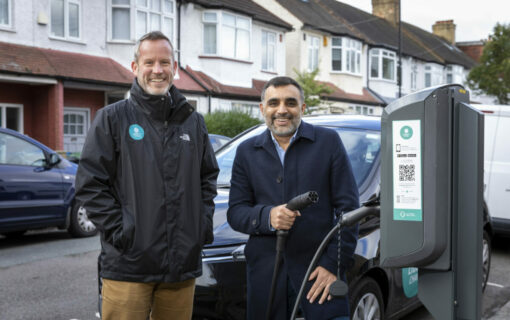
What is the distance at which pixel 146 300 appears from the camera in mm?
2783

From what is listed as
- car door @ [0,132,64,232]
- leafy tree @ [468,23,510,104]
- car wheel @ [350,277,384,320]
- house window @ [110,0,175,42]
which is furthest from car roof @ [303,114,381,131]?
leafy tree @ [468,23,510,104]

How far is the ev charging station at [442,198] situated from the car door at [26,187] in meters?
7.33

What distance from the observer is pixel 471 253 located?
190 cm

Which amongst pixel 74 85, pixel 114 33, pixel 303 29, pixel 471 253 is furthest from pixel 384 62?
pixel 471 253

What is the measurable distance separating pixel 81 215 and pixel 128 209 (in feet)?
22.5

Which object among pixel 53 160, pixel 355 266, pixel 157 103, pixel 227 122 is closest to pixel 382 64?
pixel 227 122

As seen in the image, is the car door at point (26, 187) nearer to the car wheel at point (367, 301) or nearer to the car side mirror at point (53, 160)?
the car side mirror at point (53, 160)

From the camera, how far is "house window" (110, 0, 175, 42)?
1878cm

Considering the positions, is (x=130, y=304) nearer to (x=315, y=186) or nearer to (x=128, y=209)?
(x=128, y=209)

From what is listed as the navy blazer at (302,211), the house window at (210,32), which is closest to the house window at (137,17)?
the house window at (210,32)

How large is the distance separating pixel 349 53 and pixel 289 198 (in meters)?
30.2

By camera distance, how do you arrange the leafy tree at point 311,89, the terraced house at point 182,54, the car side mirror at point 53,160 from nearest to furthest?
the car side mirror at point 53,160
the terraced house at point 182,54
the leafy tree at point 311,89

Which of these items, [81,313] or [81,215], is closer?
[81,313]

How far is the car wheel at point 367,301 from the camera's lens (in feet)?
12.2
